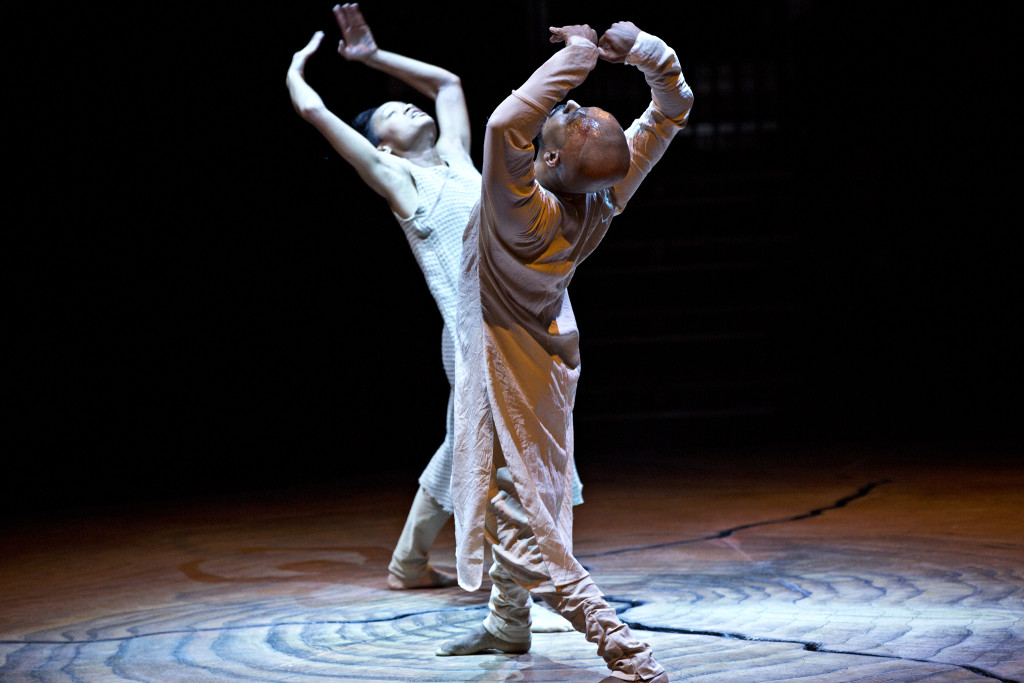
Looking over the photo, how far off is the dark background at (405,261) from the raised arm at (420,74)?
958 mm

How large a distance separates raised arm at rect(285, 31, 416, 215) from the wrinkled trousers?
97 centimetres

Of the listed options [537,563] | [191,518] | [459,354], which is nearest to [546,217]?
[459,354]

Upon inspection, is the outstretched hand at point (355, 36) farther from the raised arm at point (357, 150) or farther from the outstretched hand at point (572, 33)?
the outstretched hand at point (572, 33)

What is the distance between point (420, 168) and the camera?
112 inches

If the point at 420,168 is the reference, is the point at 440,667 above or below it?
below

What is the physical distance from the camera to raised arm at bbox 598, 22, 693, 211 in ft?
6.56

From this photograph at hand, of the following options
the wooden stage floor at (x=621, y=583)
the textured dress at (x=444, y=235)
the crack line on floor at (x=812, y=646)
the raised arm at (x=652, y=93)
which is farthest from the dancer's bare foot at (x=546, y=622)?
the raised arm at (x=652, y=93)

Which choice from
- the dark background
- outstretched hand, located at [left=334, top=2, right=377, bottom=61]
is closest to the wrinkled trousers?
outstretched hand, located at [left=334, top=2, right=377, bottom=61]

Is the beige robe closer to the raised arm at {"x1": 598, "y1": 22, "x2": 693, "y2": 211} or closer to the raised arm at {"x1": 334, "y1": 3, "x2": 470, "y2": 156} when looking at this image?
the raised arm at {"x1": 598, "y1": 22, "x2": 693, "y2": 211}

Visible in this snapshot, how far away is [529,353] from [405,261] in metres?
3.24

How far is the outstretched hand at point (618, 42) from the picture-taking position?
1989 mm

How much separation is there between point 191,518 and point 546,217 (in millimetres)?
2572

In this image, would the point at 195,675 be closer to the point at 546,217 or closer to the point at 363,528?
the point at 546,217

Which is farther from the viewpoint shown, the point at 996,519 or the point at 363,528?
the point at 363,528
